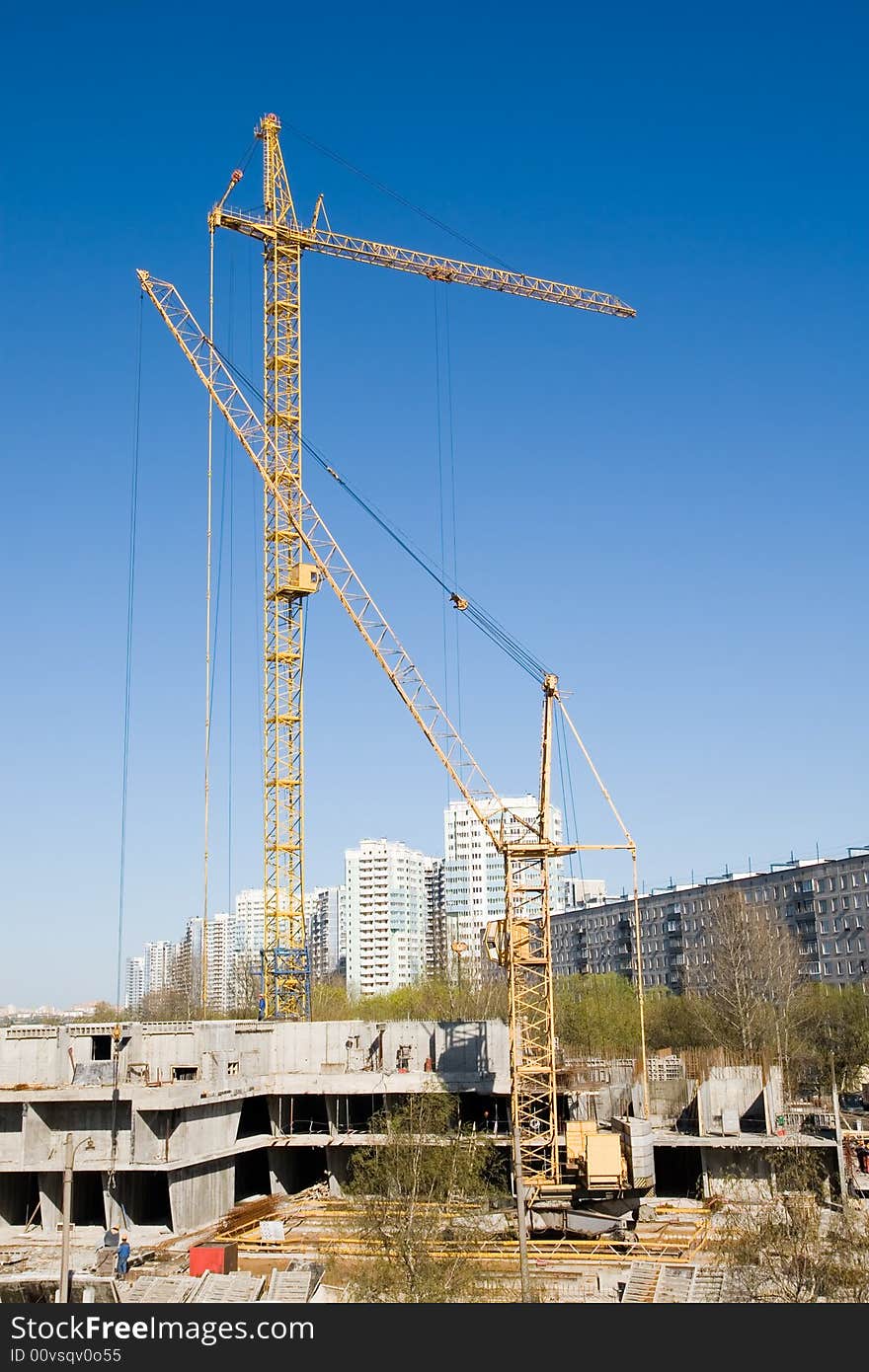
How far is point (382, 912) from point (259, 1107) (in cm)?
12681

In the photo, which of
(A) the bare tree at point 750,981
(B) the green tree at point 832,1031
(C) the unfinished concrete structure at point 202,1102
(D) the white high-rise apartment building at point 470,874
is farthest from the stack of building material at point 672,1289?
(D) the white high-rise apartment building at point 470,874

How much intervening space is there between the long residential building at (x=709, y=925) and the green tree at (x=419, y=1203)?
1665 inches

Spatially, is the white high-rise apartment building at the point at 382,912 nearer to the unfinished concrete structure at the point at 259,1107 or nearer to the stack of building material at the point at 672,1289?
the unfinished concrete structure at the point at 259,1107

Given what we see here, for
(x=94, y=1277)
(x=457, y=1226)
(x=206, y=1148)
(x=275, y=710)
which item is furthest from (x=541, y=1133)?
(x=275, y=710)

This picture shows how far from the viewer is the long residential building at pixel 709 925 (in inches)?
3184

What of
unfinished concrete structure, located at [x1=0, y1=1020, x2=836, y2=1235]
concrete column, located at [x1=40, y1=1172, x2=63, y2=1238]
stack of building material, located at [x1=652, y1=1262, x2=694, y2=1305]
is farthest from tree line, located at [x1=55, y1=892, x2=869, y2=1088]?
stack of building material, located at [x1=652, y1=1262, x2=694, y2=1305]

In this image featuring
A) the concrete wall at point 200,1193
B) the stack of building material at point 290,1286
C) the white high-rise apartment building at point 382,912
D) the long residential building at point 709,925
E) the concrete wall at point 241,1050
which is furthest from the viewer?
the white high-rise apartment building at point 382,912

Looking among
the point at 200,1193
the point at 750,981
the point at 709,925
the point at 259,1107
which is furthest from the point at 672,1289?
the point at 709,925

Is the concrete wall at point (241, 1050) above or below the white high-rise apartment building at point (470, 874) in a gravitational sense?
below

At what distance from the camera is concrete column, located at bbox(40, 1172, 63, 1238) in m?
34.4

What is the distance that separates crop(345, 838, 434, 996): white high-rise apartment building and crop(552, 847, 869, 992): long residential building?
47678 mm

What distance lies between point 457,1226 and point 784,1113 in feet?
61.5

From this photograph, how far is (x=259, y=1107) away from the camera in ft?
144
